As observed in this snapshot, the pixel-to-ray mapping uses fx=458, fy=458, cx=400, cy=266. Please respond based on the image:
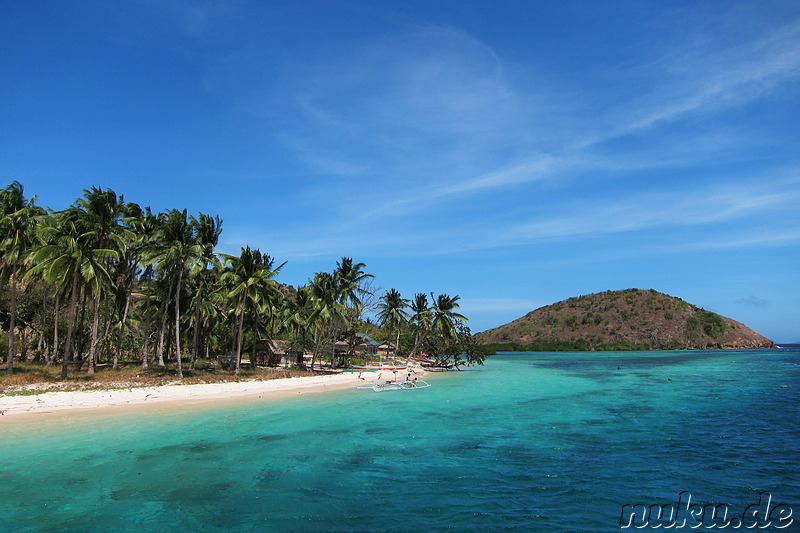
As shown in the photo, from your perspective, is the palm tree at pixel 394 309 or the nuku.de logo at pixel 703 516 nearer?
the nuku.de logo at pixel 703 516

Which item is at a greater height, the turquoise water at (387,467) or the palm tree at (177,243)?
the palm tree at (177,243)

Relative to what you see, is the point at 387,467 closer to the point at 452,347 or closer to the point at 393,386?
the point at 393,386

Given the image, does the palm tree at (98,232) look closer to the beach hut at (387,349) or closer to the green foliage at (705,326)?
the beach hut at (387,349)

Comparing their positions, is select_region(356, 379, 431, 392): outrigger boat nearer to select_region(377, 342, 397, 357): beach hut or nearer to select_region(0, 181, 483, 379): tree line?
select_region(0, 181, 483, 379): tree line

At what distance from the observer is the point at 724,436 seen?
56.2 feet

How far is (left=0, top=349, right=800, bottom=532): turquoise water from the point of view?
9586mm

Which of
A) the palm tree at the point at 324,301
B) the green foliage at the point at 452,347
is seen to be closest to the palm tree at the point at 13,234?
the palm tree at the point at 324,301

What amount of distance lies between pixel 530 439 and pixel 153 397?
2037 centimetres

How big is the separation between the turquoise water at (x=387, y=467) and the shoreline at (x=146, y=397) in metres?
2.33

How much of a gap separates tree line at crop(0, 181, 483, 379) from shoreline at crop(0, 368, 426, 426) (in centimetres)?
359

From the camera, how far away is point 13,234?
26938 millimetres

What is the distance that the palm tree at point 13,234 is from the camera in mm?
26703

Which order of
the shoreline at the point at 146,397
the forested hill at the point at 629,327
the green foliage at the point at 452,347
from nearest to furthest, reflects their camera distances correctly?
the shoreline at the point at 146,397, the green foliage at the point at 452,347, the forested hill at the point at 629,327

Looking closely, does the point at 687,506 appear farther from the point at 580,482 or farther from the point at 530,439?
the point at 530,439
